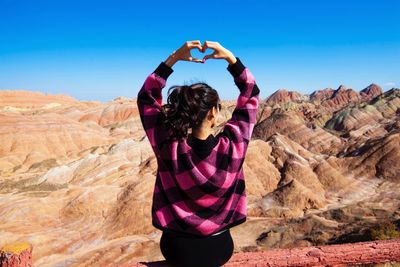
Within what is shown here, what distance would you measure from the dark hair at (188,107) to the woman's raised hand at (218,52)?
0.36 m

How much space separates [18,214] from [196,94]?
2512 cm

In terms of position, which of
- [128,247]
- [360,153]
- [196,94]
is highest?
[196,94]

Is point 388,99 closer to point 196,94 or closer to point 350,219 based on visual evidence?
point 350,219

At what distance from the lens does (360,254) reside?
3.70 metres

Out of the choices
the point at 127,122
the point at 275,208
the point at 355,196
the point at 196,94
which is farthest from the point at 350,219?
the point at 127,122

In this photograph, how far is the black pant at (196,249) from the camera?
255 cm

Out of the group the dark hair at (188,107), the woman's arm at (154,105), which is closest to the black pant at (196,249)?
the woman's arm at (154,105)

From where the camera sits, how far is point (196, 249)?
2547 mm

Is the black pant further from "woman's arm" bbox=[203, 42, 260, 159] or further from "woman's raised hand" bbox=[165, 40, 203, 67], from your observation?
"woman's raised hand" bbox=[165, 40, 203, 67]

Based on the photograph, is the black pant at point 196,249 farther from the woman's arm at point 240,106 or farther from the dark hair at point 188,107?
the dark hair at point 188,107

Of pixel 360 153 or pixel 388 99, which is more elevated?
pixel 388 99

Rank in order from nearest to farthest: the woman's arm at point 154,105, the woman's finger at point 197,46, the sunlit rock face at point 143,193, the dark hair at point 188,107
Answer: the dark hair at point 188,107 → the woman's arm at point 154,105 → the woman's finger at point 197,46 → the sunlit rock face at point 143,193

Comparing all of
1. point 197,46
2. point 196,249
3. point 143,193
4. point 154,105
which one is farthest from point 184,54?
point 143,193

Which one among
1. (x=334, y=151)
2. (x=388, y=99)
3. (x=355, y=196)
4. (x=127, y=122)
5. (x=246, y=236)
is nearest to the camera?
(x=246, y=236)
